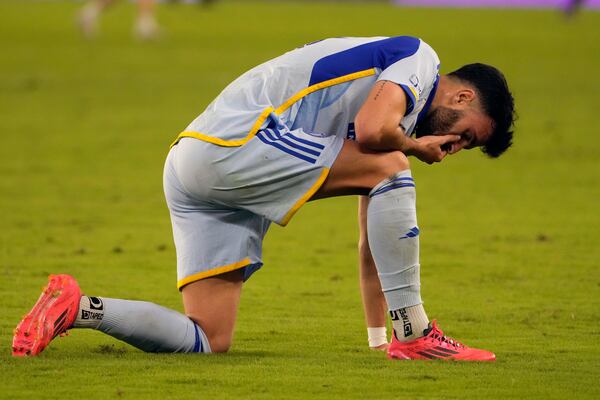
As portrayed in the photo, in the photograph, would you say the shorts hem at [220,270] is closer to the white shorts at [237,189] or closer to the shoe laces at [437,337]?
the white shorts at [237,189]

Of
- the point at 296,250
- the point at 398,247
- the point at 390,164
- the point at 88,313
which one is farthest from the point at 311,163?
the point at 296,250

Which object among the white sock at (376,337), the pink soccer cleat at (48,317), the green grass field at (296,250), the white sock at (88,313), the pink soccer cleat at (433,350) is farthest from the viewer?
the white sock at (376,337)

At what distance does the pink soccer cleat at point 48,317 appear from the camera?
209 inches

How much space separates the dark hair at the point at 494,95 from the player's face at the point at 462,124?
0.04 metres

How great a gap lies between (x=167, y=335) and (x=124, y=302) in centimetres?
23

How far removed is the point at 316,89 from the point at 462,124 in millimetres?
644

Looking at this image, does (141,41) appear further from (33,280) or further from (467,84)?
(467,84)

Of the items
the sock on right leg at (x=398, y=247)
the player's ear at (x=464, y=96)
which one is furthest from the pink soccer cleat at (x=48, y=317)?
the player's ear at (x=464, y=96)

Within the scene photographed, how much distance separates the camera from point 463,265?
8672 mm

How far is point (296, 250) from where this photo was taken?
9406 mm

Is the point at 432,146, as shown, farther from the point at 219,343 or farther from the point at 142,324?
the point at 142,324

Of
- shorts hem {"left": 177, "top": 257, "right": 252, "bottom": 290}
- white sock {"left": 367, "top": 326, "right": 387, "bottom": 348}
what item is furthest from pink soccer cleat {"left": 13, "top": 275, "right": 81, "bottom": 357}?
white sock {"left": 367, "top": 326, "right": 387, "bottom": 348}

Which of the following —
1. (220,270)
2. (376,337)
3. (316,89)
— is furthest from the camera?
(376,337)

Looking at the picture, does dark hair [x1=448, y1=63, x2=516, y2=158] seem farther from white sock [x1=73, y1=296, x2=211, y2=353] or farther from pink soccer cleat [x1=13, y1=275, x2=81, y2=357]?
pink soccer cleat [x1=13, y1=275, x2=81, y2=357]
